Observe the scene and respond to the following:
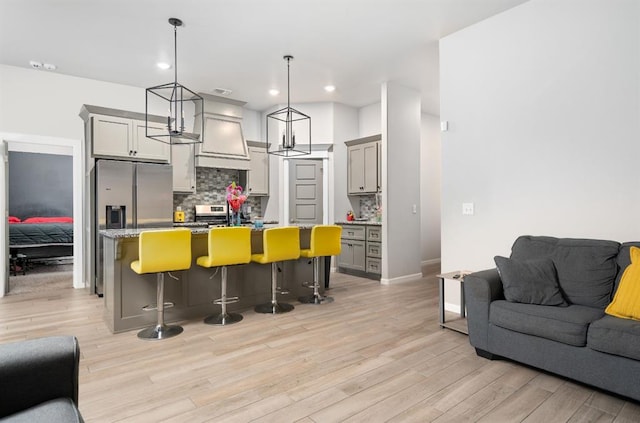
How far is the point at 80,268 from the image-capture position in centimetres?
545

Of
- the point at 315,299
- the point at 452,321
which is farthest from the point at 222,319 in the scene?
the point at 452,321

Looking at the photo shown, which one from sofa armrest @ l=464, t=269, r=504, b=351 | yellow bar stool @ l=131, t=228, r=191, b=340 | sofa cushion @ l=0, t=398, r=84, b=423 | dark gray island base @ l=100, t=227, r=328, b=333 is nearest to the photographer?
sofa cushion @ l=0, t=398, r=84, b=423

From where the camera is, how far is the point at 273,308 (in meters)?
4.07

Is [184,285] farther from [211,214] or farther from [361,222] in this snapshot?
[361,222]

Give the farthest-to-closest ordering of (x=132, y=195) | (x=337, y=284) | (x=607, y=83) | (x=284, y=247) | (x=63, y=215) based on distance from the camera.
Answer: (x=63, y=215)
(x=337, y=284)
(x=132, y=195)
(x=284, y=247)
(x=607, y=83)

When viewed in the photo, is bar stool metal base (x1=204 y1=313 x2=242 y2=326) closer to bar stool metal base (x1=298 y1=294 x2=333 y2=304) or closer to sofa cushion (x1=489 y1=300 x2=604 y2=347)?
bar stool metal base (x1=298 y1=294 x2=333 y2=304)

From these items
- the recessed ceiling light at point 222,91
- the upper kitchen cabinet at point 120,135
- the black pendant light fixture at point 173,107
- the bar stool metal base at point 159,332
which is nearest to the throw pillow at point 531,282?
the bar stool metal base at point 159,332

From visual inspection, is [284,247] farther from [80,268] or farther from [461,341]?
[80,268]

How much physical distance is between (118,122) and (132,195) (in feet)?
3.61

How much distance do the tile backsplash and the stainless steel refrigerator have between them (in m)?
0.87

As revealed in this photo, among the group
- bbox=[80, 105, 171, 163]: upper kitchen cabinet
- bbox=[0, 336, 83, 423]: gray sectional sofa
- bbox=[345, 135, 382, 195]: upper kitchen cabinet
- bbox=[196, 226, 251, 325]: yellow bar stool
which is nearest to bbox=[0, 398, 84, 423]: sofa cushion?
bbox=[0, 336, 83, 423]: gray sectional sofa

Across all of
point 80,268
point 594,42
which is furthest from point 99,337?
point 594,42

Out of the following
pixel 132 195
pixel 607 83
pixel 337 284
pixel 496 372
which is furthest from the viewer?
pixel 337 284

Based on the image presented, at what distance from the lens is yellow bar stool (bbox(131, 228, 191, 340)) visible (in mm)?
3148
